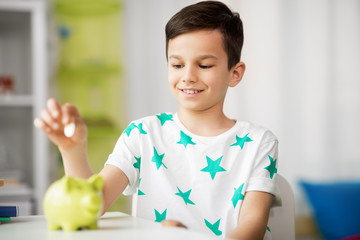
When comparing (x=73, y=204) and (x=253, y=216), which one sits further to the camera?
(x=253, y=216)

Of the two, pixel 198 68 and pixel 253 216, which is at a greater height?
pixel 198 68

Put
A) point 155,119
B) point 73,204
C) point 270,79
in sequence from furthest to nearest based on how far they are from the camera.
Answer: point 270,79
point 155,119
point 73,204

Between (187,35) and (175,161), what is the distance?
282 millimetres

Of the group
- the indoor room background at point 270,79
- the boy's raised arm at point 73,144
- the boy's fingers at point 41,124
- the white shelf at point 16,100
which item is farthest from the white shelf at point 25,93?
the boy's fingers at point 41,124

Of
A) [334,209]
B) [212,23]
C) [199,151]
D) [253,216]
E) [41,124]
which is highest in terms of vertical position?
[212,23]

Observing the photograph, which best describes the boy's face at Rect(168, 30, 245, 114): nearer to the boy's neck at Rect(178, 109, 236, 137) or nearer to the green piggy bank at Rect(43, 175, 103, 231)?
the boy's neck at Rect(178, 109, 236, 137)

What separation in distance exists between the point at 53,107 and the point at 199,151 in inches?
18.1

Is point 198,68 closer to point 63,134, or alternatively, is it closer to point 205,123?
point 205,123

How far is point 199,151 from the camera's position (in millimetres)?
1122

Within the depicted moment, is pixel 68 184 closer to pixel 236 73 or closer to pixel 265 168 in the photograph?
pixel 265 168

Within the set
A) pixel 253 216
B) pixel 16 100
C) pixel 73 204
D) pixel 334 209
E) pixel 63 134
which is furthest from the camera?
pixel 334 209

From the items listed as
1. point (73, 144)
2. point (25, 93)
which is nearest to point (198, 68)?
point (73, 144)

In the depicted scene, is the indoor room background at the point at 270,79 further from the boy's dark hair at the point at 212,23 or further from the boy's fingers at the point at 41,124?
the boy's fingers at the point at 41,124

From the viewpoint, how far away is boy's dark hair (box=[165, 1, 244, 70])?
111cm
